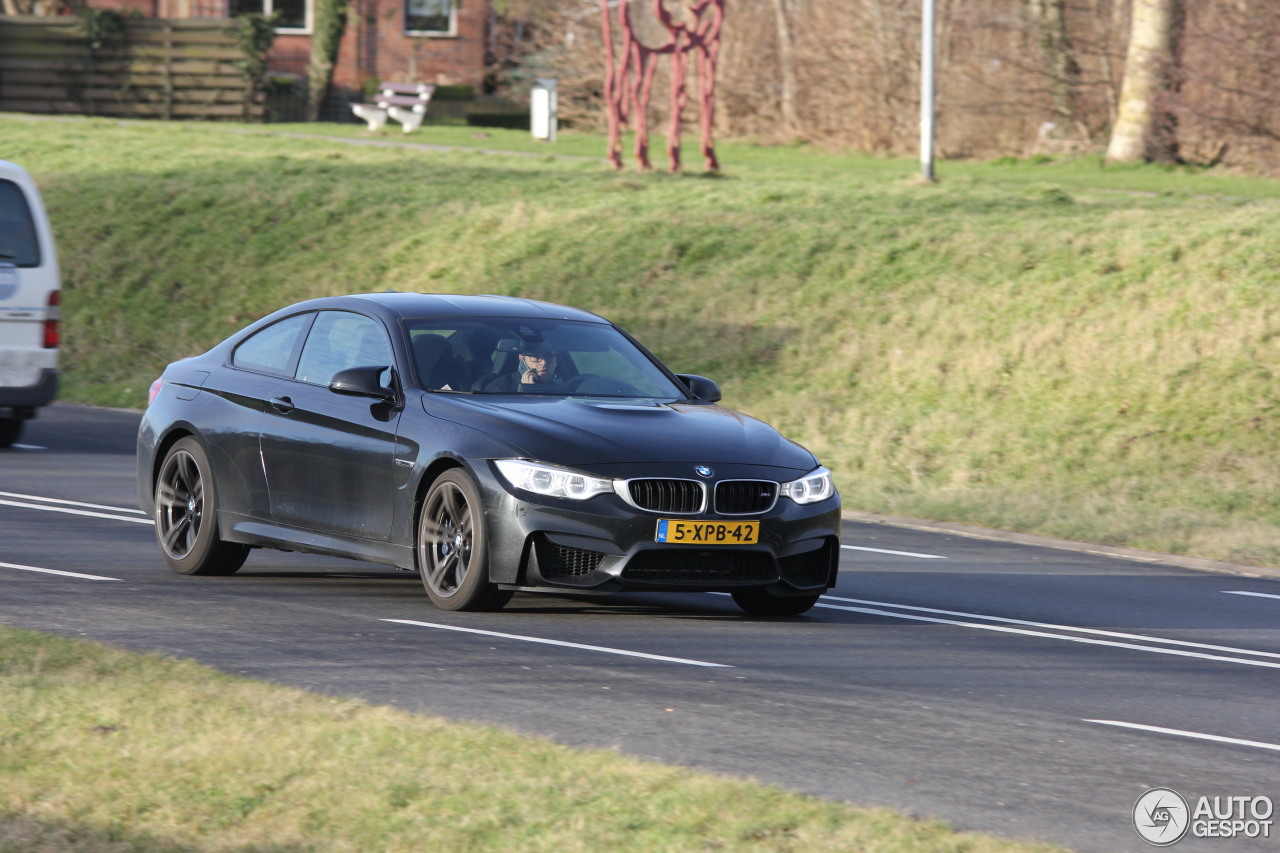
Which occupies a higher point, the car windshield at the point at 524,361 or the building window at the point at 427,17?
the building window at the point at 427,17

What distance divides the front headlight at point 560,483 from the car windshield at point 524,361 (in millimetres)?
966

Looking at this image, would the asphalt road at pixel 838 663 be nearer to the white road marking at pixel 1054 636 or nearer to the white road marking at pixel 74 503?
the white road marking at pixel 1054 636

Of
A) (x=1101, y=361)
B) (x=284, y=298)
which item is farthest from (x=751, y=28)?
(x=1101, y=361)

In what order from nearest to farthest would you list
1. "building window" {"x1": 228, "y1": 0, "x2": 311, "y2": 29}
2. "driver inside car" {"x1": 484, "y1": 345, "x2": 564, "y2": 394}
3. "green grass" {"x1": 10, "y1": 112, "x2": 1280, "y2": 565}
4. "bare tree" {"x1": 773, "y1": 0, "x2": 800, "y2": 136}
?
1. "driver inside car" {"x1": 484, "y1": 345, "x2": 564, "y2": 394}
2. "green grass" {"x1": 10, "y1": 112, "x2": 1280, "y2": 565}
3. "bare tree" {"x1": 773, "y1": 0, "x2": 800, "y2": 136}
4. "building window" {"x1": 228, "y1": 0, "x2": 311, "y2": 29}

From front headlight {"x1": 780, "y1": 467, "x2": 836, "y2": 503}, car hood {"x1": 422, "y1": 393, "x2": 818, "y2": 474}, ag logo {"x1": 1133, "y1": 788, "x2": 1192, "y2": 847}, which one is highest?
car hood {"x1": 422, "y1": 393, "x2": 818, "y2": 474}

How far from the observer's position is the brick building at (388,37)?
50.9 metres

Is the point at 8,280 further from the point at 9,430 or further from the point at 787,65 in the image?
the point at 787,65

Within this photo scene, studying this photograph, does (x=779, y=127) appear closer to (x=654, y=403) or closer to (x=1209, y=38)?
(x=1209, y=38)

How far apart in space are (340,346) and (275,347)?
527mm

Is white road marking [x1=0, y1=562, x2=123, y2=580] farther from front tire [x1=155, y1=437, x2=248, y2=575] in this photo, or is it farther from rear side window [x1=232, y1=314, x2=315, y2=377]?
rear side window [x1=232, y1=314, x2=315, y2=377]

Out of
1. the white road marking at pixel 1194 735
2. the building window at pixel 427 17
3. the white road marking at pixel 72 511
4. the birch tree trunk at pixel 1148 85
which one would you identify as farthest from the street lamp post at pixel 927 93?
the building window at pixel 427 17

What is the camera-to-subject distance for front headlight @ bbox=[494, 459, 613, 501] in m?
8.95

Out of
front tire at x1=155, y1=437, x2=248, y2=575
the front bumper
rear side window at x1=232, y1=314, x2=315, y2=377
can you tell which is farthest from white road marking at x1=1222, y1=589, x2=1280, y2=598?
front tire at x1=155, y1=437, x2=248, y2=575

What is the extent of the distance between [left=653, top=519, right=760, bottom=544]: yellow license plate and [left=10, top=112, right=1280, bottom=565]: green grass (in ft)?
19.2
